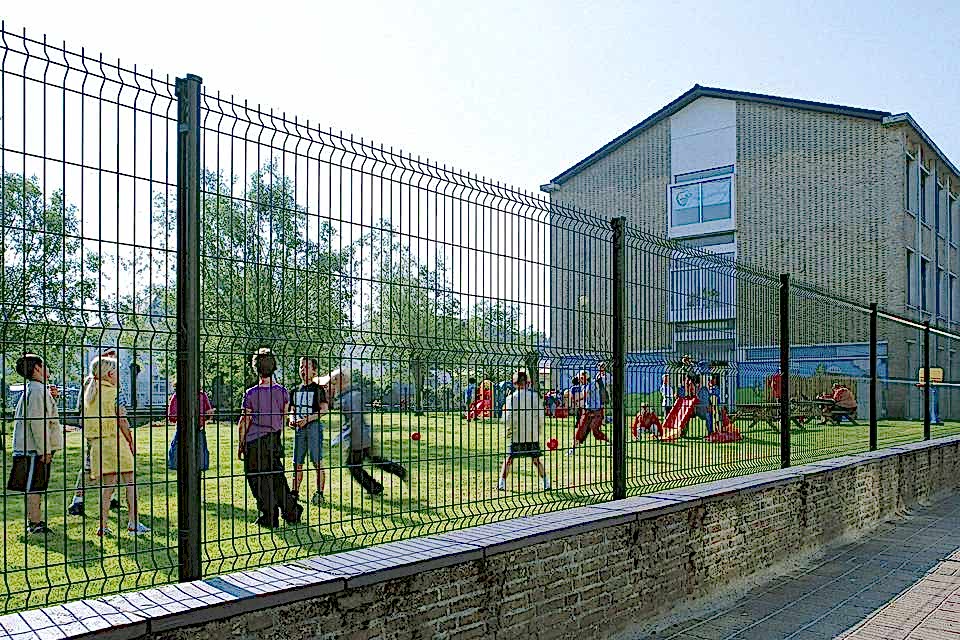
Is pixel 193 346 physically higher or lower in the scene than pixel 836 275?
lower

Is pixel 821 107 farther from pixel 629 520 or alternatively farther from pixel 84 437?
pixel 84 437

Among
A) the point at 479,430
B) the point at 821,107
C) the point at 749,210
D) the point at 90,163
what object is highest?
the point at 821,107

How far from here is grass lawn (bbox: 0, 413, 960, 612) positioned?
425 cm

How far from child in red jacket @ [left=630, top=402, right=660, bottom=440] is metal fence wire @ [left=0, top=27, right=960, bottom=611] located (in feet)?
0.07

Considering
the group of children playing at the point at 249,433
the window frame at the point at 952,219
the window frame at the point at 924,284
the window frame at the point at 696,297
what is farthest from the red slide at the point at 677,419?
the window frame at the point at 952,219

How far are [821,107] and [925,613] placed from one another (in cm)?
3027

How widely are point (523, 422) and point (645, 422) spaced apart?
1.85 m

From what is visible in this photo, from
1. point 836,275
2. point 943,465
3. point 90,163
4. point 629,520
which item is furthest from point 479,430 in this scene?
point 836,275

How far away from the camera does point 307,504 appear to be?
15.6ft

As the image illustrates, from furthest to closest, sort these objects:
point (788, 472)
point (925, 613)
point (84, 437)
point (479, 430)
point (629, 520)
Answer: point (788, 472) < point (925, 613) < point (629, 520) < point (479, 430) < point (84, 437)

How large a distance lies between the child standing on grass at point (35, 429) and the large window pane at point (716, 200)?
3500 centimetres

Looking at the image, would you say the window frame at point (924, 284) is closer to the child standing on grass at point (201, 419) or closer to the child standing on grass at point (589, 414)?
the child standing on grass at point (589, 414)

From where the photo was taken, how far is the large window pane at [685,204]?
37875mm

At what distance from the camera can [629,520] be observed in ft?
21.1
